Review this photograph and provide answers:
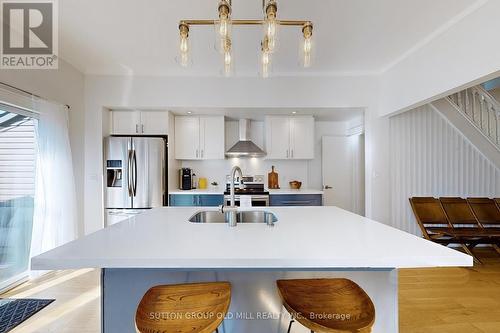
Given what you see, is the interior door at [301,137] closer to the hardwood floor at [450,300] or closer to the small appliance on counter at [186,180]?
the small appliance on counter at [186,180]

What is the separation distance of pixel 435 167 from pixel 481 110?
1.05 metres

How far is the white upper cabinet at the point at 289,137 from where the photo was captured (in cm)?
429

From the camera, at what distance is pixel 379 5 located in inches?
86.3

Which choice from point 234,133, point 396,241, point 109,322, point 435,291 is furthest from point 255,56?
point 435,291

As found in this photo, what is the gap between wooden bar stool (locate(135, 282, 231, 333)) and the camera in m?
1.02

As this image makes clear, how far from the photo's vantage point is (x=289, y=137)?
4316mm

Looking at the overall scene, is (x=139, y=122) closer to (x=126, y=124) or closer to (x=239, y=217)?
(x=126, y=124)

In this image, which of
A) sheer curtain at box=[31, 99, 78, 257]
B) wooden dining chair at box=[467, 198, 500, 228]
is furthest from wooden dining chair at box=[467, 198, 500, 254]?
sheer curtain at box=[31, 99, 78, 257]

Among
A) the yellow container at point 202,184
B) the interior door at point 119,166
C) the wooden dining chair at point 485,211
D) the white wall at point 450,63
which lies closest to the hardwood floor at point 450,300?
the wooden dining chair at point 485,211

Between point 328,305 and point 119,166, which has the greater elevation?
point 119,166

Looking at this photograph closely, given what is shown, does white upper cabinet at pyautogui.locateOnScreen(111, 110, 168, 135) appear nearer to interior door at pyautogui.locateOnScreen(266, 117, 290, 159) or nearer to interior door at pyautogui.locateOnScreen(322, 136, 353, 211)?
interior door at pyautogui.locateOnScreen(266, 117, 290, 159)

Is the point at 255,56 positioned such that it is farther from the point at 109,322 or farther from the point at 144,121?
the point at 109,322

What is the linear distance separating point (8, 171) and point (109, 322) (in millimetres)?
2432

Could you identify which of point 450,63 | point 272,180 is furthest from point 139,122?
point 450,63
